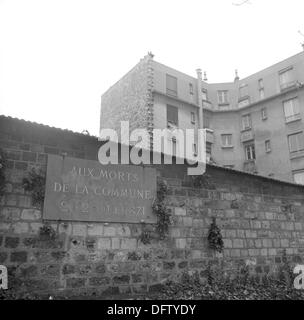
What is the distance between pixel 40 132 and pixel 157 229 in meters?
3.37

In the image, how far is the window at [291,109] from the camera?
79.6ft

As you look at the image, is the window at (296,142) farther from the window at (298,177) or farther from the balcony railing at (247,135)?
the balcony railing at (247,135)

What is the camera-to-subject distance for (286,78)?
25547 millimetres

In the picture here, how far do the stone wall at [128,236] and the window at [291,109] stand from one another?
16.1 metres

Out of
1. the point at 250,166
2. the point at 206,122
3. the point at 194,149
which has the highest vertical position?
the point at 206,122

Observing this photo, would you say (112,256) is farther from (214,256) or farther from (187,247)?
(214,256)

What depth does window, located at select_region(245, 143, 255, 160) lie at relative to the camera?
26.7 m

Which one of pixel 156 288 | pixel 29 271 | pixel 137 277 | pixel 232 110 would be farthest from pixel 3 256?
pixel 232 110

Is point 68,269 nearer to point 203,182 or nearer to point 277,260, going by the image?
point 203,182

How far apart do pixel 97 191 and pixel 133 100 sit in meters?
18.2

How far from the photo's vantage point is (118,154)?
7.67m

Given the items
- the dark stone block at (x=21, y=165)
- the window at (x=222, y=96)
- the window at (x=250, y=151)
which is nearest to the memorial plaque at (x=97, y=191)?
the dark stone block at (x=21, y=165)

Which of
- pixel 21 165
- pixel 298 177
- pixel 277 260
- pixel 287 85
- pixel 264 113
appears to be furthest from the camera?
pixel 264 113
